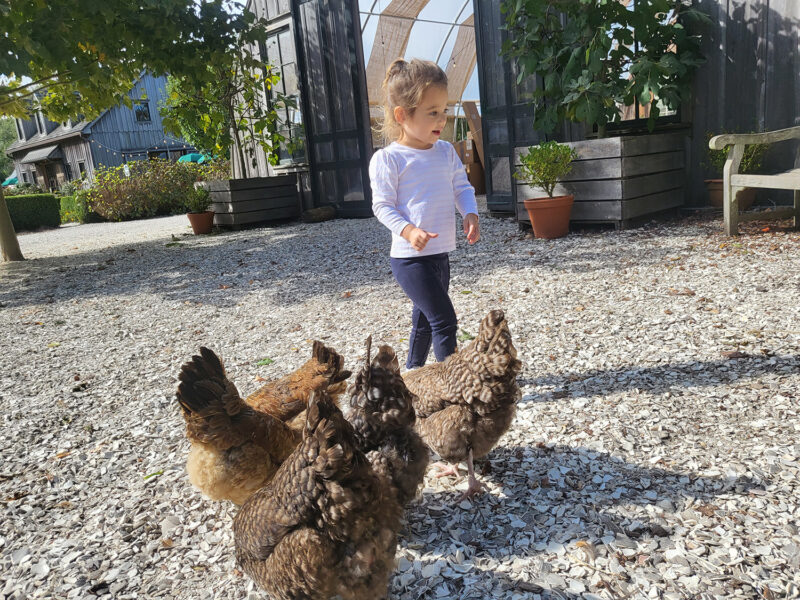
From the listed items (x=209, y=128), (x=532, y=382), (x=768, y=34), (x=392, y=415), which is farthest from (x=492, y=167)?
(x=392, y=415)

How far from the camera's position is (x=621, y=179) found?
287 inches

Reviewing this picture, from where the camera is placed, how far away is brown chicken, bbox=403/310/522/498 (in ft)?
8.00

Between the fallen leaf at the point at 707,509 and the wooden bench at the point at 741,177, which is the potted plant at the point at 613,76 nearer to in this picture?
the wooden bench at the point at 741,177

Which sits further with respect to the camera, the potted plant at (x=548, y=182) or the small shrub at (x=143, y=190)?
the small shrub at (x=143, y=190)

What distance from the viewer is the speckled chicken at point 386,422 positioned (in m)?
2.10

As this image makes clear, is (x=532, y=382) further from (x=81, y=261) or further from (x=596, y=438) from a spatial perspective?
(x=81, y=261)

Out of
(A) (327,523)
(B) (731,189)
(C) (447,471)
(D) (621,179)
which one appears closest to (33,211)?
(D) (621,179)

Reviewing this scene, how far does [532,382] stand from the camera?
12.2ft

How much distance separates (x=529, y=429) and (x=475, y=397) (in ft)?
2.83

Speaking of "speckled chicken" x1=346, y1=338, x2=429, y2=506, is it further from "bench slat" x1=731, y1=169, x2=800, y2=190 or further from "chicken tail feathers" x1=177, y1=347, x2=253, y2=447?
"bench slat" x1=731, y1=169, x2=800, y2=190

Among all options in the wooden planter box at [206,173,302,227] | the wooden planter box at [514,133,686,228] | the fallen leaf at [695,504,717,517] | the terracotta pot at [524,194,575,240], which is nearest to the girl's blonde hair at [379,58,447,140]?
the fallen leaf at [695,504,717,517]

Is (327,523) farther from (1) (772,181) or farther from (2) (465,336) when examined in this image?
(1) (772,181)

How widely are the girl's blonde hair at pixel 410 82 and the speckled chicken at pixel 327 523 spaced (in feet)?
6.06

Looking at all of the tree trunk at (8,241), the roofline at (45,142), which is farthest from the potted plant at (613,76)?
the roofline at (45,142)
